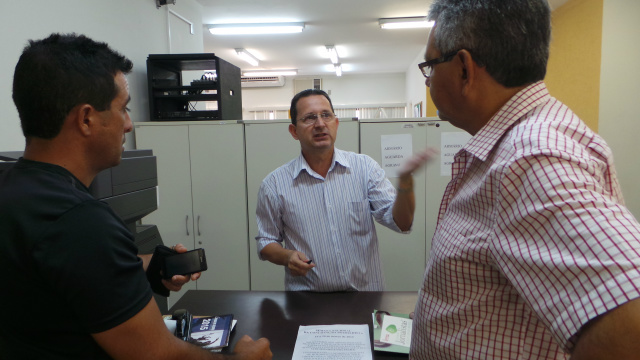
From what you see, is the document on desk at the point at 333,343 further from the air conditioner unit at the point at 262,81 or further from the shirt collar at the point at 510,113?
the air conditioner unit at the point at 262,81

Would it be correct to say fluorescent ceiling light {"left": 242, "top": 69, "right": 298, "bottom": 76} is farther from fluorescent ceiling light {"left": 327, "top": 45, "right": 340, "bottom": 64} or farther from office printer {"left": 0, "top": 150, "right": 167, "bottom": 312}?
office printer {"left": 0, "top": 150, "right": 167, "bottom": 312}

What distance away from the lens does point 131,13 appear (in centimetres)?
282

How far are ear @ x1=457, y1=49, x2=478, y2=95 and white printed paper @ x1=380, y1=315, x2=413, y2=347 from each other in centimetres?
78

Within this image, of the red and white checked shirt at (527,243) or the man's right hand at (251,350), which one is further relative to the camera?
the man's right hand at (251,350)

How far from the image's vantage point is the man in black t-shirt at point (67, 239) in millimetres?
676

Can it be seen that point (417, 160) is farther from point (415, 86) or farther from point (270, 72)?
point (270, 72)

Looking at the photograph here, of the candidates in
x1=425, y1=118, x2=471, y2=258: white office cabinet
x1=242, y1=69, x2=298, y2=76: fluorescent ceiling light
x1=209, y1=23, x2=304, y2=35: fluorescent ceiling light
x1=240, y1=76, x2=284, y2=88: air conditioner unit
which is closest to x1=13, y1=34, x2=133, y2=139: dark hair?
x1=425, y1=118, x2=471, y2=258: white office cabinet

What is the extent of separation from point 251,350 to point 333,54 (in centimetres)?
667

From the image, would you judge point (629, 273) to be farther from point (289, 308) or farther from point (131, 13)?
point (131, 13)

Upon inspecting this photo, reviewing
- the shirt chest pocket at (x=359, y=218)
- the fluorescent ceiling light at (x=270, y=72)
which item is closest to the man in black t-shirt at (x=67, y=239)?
the shirt chest pocket at (x=359, y=218)

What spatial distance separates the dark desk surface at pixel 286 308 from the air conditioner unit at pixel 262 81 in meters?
8.32

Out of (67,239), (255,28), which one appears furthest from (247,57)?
(67,239)

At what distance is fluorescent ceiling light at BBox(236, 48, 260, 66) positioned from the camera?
6508 mm

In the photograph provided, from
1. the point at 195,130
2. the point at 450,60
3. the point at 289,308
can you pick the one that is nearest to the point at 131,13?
the point at 195,130
